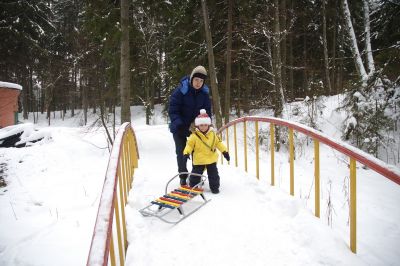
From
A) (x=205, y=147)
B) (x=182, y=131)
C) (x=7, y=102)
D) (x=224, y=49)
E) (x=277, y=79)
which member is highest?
(x=224, y=49)

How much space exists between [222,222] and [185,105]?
7.05ft

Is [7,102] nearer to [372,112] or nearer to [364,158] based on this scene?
[372,112]

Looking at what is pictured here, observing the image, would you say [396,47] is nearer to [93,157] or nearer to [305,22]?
[93,157]

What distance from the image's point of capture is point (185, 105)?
5039 millimetres

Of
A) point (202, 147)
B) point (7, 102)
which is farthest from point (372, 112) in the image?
point (7, 102)

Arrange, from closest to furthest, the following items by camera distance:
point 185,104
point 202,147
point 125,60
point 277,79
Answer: point 202,147 → point 185,104 → point 125,60 → point 277,79

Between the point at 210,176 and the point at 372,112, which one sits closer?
the point at 210,176

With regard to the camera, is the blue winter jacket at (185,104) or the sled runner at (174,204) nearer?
the sled runner at (174,204)

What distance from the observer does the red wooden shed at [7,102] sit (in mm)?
14914

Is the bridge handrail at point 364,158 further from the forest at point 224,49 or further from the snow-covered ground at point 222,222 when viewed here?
the forest at point 224,49

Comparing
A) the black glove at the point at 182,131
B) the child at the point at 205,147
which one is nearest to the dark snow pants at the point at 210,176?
the child at the point at 205,147

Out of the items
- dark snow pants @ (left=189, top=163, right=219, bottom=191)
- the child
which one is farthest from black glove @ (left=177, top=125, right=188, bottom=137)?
dark snow pants @ (left=189, top=163, right=219, bottom=191)

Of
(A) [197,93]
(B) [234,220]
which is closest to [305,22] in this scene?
(A) [197,93]

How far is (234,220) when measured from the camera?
11.8 feet
